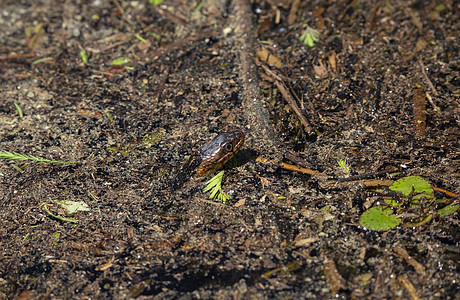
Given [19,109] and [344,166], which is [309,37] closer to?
[344,166]

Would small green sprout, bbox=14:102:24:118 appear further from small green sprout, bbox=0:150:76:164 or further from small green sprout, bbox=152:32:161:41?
small green sprout, bbox=152:32:161:41

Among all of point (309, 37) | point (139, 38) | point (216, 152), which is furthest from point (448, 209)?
point (139, 38)

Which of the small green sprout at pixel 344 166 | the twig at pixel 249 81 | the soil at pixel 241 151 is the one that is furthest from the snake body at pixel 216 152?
the small green sprout at pixel 344 166

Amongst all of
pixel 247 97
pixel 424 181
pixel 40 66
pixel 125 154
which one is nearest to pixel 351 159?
pixel 424 181

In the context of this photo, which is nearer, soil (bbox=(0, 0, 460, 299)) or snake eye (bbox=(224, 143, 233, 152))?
soil (bbox=(0, 0, 460, 299))

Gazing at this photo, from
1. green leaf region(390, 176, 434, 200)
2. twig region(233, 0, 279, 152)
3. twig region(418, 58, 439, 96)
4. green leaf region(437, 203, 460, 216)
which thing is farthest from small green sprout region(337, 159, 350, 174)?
twig region(418, 58, 439, 96)

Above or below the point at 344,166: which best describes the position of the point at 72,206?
below

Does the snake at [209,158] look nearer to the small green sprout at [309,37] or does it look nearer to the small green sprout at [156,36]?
the small green sprout at [309,37]
